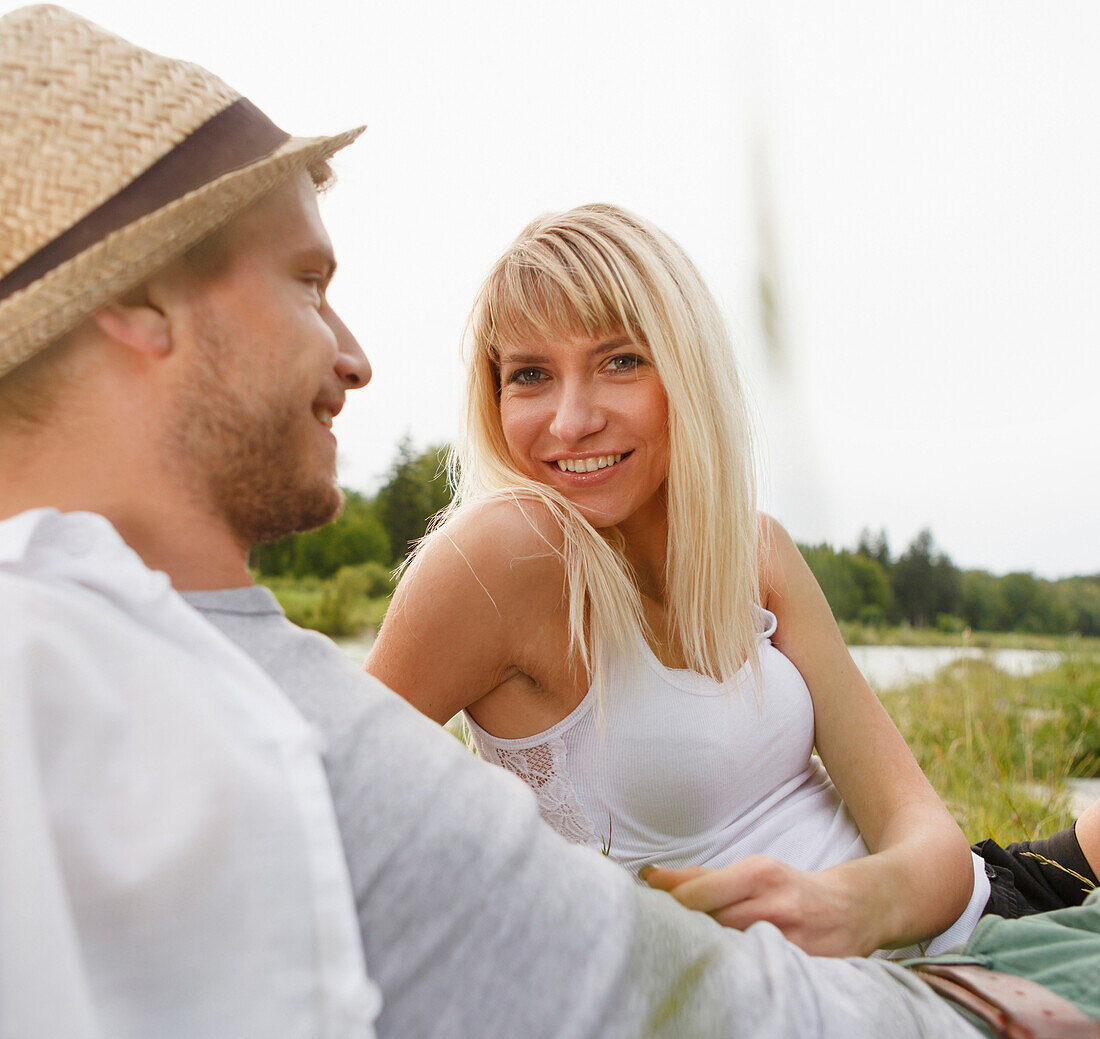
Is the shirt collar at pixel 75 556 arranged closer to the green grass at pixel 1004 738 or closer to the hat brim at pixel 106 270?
the hat brim at pixel 106 270

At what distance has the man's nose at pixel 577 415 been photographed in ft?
6.61

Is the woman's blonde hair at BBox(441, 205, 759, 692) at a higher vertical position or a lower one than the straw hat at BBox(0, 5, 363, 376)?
lower

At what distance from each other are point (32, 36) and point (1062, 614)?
20.6 feet

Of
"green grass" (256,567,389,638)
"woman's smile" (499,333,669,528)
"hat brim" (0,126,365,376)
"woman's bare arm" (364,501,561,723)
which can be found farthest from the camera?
"green grass" (256,567,389,638)

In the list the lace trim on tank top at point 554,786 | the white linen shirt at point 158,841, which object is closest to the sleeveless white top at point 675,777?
the lace trim on tank top at point 554,786

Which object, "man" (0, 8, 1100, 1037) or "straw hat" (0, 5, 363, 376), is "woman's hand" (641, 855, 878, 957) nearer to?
"man" (0, 8, 1100, 1037)

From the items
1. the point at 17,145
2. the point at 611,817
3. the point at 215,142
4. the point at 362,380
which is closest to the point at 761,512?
the point at 611,817

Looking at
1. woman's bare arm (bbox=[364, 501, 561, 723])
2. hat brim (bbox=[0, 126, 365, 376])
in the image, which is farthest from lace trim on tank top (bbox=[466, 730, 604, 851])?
hat brim (bbox=[0, 126, 365, 376])

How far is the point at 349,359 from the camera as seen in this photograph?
119 centimetres

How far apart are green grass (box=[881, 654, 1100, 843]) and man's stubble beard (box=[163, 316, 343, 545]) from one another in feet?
9.27

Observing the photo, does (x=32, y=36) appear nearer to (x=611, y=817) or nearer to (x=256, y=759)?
(x=256, y=759)

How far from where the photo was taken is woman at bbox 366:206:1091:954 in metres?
1.78

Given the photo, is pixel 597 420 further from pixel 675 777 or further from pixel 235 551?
pixel 235 551

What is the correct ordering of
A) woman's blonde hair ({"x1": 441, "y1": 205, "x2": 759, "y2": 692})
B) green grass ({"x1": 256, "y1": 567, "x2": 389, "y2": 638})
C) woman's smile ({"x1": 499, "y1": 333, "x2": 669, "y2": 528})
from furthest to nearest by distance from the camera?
green grass ({"x1": 256, "y1": 567, "x2": 389, "y2": 638})
woman's smile ({"x1": 499, "y1": 333, "x2": 669, "y2": 528})
woman's blonde hair ({"x1": 441, "y1": 205, "x2": 759, "y2": 692})
